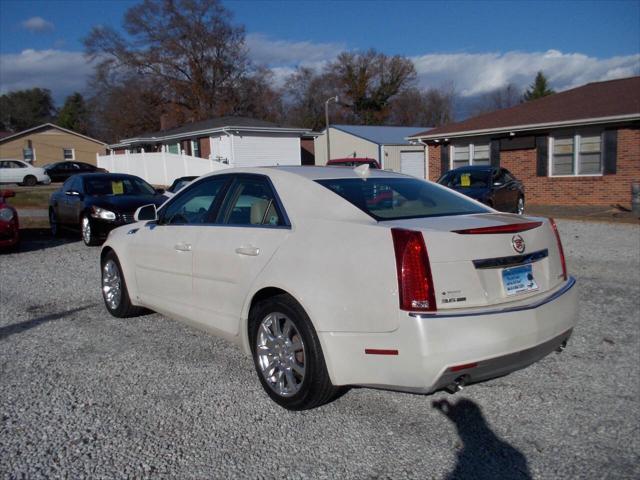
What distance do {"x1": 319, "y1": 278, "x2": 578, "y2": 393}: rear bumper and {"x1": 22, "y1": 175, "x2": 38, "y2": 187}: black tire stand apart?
124 ft

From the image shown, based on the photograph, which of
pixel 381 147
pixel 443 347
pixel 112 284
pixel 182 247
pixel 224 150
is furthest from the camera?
pixel 381 147

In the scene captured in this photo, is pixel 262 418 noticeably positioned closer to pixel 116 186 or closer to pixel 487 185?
pixel 116 186

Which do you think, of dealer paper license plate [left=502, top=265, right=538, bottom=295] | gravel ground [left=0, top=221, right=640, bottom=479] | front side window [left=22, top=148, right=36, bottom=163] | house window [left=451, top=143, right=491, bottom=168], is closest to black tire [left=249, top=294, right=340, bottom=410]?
gravel ground [left=0, top=221, right=640, bottom=479]

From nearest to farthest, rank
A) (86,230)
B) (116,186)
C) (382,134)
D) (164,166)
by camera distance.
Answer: (86,230) < (116,186) < (164,166) < (382,134)

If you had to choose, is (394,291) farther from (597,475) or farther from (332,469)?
(597,475)

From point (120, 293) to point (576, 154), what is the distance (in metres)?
18.4

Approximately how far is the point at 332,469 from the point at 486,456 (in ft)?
2.94

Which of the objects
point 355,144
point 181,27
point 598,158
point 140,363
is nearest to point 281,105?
point 181,27

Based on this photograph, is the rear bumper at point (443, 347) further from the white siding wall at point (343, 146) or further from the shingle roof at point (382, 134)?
the white siding wall at point (343, 146)

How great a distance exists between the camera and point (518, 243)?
3.47m

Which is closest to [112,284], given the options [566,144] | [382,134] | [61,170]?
[566,144]

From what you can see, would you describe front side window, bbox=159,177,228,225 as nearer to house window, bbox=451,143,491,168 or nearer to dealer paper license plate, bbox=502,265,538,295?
dealer paper license plate, bbox=502,265,538,295

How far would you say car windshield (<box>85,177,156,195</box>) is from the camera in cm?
1228

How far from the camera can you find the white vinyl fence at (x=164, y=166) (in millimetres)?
30500
